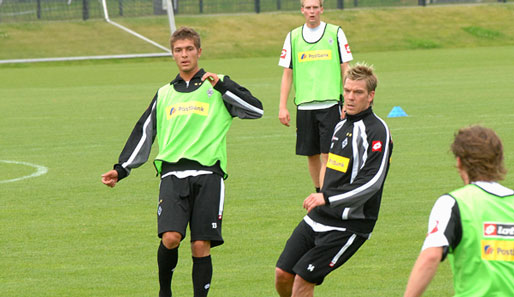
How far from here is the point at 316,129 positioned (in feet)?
35.8

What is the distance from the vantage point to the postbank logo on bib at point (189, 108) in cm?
714

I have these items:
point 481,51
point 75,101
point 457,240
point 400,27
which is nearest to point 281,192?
point 457,240

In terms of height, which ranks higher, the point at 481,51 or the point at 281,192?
the point at 281,192

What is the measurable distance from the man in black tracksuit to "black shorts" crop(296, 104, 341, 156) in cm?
433

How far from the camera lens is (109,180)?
7125mm

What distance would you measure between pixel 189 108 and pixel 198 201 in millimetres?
676

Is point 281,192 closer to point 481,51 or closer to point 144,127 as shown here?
point 144,127

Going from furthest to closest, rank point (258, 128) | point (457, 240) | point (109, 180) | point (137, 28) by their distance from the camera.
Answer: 1. point (137, 28)
2. point (258, 128)
3. point (109, 180)
4. point (457, 240)

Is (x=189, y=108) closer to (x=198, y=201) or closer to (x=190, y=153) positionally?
(x=190, y=153)

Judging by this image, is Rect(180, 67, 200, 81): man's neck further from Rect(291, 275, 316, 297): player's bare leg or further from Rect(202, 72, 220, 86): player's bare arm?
Rect(291, 275, 316, 297): player's bare leg

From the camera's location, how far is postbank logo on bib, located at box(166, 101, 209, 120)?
→ 7.14 metres

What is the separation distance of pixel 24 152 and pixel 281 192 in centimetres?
575

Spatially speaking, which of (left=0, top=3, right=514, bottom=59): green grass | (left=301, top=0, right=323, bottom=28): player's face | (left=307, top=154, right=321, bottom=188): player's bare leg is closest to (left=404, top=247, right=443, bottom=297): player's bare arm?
(left=301, top=0, right=323, bottom=28): player's face

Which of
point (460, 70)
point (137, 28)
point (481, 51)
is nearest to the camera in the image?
point (137, 28)
